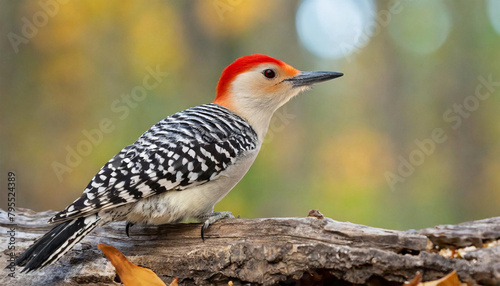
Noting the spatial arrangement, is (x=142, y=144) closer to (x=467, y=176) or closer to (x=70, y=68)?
(x=70, y=68)

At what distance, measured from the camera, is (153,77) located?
5.10m

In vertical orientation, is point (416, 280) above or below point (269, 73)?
below

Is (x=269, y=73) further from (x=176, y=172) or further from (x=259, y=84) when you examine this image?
(x=176, y=172)

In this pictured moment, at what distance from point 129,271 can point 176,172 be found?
1.68 ft

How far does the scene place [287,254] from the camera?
76.5 inches

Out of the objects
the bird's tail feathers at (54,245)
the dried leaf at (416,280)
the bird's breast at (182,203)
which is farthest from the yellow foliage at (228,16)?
the dried leaf at (416,280)

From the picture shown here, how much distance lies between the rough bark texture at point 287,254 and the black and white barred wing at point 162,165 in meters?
0.30

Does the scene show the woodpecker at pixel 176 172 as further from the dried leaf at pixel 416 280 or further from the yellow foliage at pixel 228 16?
the yellow foliage at pixel 228 16

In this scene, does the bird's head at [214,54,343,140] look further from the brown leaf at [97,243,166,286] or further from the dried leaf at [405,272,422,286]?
the dried leaf at [405,272,422,286]

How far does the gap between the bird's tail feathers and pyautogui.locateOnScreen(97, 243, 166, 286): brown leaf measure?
0.13 metres

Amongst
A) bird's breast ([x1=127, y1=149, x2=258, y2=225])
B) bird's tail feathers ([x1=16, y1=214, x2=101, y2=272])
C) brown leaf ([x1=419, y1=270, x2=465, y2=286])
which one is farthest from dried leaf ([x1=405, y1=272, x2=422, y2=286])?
bird's tail feathers ([x1=16, y1=214, x2=101, y2=272])

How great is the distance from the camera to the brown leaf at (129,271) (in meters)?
2.06

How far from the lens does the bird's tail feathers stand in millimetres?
2002

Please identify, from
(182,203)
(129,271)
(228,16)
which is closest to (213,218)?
(182,203)
